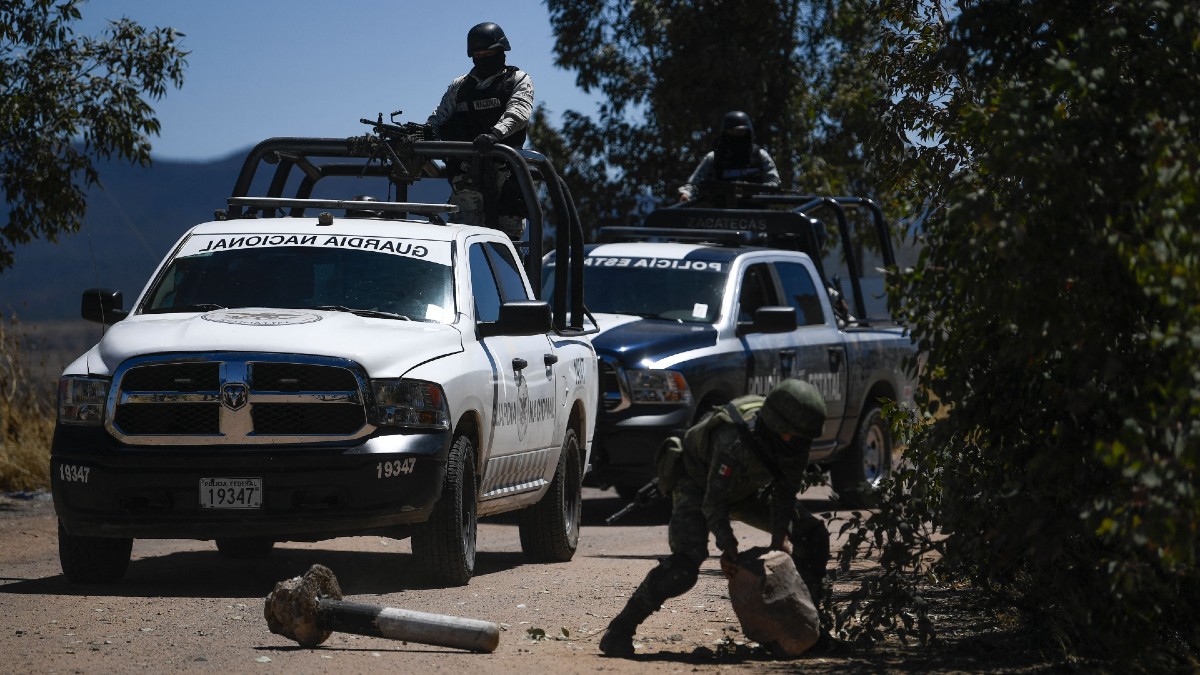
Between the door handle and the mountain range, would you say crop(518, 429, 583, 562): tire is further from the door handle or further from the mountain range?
the mountain range

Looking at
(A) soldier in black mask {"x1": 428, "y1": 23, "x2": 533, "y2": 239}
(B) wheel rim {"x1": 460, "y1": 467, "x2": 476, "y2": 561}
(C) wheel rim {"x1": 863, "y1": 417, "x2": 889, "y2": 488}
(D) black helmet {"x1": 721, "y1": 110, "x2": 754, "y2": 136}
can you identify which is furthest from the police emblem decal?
(D) black helmet {"x1": 721, "y1": 110, "x2": 754, "y2": 136}

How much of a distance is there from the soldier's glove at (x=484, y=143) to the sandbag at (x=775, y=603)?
454cm

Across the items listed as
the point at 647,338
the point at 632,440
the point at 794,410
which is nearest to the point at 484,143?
the point at 647,338

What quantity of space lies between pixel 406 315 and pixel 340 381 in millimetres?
993

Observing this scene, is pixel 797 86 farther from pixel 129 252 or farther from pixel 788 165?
pixel 129 252

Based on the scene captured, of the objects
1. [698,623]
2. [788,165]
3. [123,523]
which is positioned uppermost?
[788,165]

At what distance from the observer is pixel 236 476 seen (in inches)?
324

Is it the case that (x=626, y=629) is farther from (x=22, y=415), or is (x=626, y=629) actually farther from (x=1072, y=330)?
(x=22, y=415)

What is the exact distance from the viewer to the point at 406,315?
Result: 367 inches

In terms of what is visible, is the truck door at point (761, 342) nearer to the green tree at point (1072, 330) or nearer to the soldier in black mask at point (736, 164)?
the soldier in black mask at point (736, 164)

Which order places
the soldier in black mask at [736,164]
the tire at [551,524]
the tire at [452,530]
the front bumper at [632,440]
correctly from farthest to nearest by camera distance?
the soldier in black mask at [736,164], the front bumper at [632,440], the tire at [551,524], the tire at [452,530]

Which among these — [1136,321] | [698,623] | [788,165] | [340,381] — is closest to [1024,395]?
[1136,321]

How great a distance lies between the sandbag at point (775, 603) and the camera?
6895 millimetres

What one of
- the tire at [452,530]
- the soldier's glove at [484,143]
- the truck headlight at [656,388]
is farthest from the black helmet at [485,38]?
the tire at [452,530]
